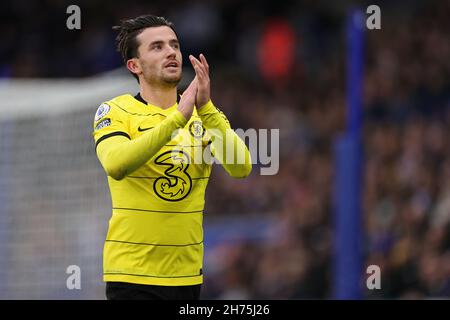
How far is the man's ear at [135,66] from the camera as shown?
6.30 meters

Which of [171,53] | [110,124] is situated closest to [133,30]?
[171,53]

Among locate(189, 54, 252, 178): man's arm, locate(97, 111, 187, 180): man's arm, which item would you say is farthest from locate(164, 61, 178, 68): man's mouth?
locate(97, 111, 187, 180): man's arm

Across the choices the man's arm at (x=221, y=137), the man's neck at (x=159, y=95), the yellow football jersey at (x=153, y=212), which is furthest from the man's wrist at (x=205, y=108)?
the man's neck at (x=159, y=95)

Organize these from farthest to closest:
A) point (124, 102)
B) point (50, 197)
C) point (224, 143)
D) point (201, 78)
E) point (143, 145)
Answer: point (50, 197), point (124, 102), point (224, 143), point (201, 78), point (143, 145)

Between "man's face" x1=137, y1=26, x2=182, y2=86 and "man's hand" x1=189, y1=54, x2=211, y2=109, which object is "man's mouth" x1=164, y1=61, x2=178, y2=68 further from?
"man's hand" x1=189, y1=54, x2=211, y2=109

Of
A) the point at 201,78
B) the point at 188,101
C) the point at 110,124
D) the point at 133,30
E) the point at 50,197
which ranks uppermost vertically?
the point at 133,30

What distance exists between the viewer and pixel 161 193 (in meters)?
6.10

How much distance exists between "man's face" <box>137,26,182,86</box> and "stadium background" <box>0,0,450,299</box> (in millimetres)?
3759

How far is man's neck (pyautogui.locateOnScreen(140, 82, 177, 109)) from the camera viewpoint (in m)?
6.28

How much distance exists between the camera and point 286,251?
12.5 metres

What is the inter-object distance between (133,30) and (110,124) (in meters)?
0.59

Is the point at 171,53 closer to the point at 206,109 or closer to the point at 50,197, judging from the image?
the point at 206,109

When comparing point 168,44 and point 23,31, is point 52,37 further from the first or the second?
point 168,44

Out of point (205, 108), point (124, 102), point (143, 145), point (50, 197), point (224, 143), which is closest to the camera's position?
point (143, 145)
